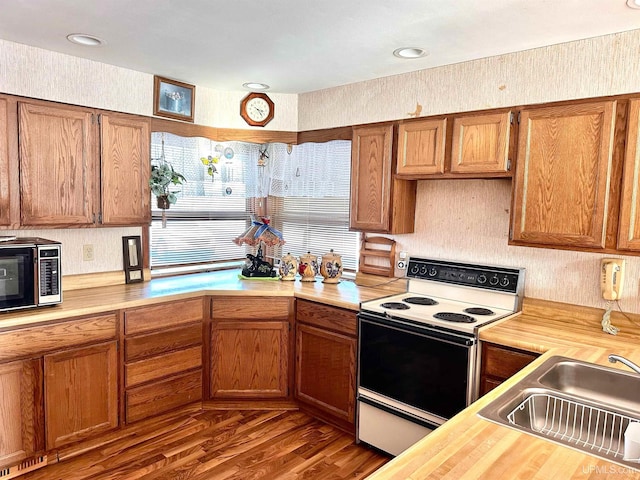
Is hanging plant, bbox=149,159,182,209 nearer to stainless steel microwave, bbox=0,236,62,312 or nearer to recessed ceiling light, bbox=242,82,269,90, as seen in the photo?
recessed ceiling light, bbox=242,82,269,90

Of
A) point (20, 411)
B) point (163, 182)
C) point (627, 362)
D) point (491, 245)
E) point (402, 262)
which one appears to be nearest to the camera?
point (627, 362)

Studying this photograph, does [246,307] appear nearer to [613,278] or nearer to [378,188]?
[378,188]

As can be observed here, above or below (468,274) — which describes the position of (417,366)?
below

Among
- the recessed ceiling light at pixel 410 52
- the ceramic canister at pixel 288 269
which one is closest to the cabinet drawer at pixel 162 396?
the ceramic canister at pixel 288 269

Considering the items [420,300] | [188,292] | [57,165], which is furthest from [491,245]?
[57,165]

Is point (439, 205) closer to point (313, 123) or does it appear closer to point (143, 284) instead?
Answer: point (313, 123)

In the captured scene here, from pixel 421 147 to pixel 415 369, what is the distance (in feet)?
4.39

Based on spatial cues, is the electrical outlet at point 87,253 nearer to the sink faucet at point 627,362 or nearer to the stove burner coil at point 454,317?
the stove burner coil at point 454,317

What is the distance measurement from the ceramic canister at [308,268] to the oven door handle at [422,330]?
81 cm

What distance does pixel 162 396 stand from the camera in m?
2.97

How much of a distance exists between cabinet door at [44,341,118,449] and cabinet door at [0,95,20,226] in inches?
33.0

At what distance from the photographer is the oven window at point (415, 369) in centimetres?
232

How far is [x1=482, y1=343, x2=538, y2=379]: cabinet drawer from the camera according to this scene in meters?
2.16

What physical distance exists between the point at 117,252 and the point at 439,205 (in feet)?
7.43
